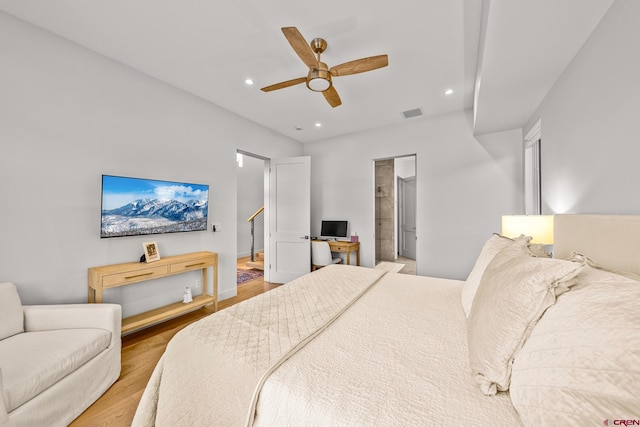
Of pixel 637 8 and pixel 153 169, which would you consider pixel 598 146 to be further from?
pixel 153 169

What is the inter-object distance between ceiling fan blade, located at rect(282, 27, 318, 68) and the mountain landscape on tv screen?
2224mm

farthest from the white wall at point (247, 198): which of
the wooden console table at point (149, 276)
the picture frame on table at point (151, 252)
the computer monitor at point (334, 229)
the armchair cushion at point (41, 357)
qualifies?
the armchair cushion at point (41, 357)

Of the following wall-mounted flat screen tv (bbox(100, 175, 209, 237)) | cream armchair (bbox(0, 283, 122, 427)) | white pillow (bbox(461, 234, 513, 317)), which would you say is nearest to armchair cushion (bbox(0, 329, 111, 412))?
cream armchair (bbox(0, 283, 122, 427))

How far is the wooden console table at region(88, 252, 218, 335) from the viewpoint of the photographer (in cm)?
220

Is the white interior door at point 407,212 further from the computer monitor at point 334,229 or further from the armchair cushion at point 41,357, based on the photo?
the armchair cushion at point 41,357

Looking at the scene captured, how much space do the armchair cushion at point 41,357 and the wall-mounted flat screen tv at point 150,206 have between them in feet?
3.37

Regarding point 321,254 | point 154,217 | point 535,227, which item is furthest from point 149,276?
point 535,227

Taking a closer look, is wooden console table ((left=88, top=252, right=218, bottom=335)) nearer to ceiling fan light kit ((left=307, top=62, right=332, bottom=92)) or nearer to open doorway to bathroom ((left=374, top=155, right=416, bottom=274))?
ceiling fan light kit ((left=307, top=62, right=332, bottom=92))

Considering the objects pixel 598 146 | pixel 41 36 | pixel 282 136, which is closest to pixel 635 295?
pixel 598 146

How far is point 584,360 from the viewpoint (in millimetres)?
534

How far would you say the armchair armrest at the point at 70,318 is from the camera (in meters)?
1.74

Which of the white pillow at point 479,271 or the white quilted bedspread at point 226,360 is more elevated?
the white pillow at point 479,271

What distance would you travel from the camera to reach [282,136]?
458 cm

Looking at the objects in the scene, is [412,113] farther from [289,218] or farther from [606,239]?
[606,239]
